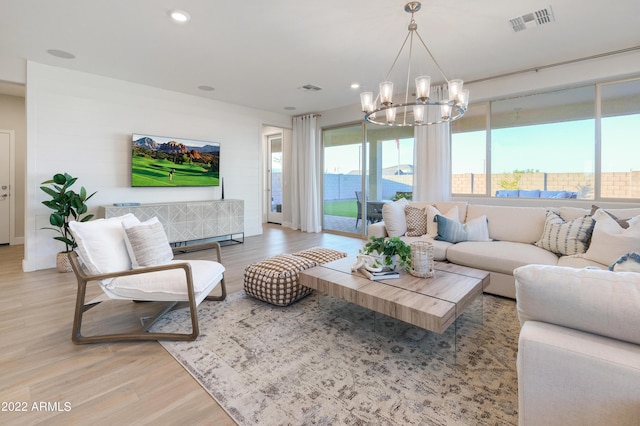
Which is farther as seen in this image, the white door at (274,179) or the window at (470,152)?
the white door at (274,179)

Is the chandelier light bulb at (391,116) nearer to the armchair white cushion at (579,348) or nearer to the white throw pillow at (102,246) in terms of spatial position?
the armchair white cushion at (579,348)

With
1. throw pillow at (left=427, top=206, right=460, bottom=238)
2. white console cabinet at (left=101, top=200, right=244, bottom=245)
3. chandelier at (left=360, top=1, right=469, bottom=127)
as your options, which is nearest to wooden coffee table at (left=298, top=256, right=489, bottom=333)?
throw pillow at (left=427, top=206, right=460, bottom=238)

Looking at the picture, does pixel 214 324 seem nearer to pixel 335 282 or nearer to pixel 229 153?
pixel 335 282

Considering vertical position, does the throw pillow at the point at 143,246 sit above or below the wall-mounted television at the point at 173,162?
below

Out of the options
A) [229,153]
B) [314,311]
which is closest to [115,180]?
[229,153]

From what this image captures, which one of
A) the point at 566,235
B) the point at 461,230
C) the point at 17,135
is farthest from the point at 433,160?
the point at 17,135

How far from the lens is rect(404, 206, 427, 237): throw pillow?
3.90 m

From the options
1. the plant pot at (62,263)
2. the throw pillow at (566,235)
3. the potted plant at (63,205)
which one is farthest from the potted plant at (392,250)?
the plant pot at (62,263)

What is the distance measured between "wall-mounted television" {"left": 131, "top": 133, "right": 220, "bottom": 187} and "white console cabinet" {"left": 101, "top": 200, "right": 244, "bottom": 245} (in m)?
0.49

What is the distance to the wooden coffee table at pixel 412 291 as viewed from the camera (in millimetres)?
1822

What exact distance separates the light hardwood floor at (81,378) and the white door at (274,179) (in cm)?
566

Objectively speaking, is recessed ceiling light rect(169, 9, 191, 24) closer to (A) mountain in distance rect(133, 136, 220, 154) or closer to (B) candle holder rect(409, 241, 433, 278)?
(A) mountain in distance rect(133, 136, 220, 154)

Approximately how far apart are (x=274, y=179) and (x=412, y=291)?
681 centimetres

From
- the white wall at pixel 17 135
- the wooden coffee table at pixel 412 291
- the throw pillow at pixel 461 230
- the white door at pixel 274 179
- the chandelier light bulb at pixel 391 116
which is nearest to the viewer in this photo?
the wooden coffee table at pixel 412 291
